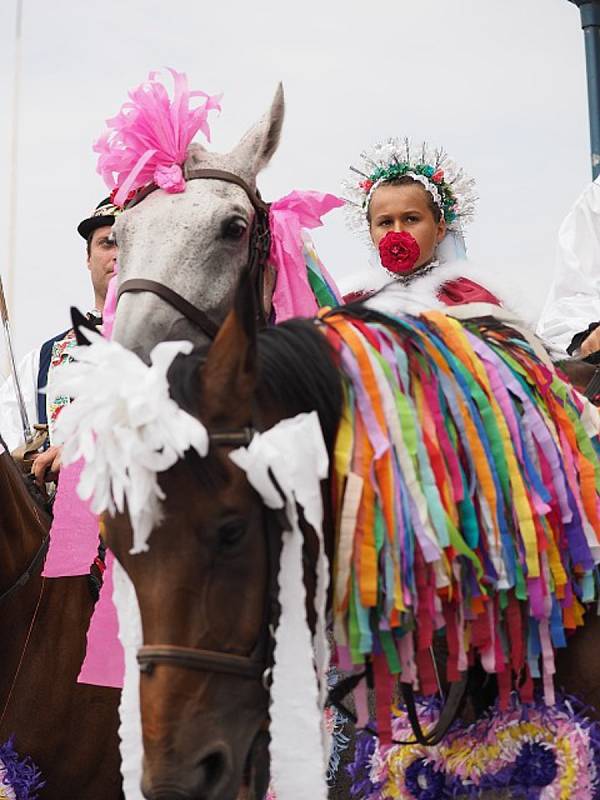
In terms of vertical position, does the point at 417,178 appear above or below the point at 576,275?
above

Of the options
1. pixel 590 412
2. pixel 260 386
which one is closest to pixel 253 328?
pixel 260 386

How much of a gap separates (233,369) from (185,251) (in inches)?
56.0

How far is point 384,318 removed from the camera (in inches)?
122

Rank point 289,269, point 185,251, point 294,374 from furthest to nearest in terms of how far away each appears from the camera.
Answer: point 289,269 → point 185,251 → point 294,374

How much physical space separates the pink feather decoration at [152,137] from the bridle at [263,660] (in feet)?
5.72

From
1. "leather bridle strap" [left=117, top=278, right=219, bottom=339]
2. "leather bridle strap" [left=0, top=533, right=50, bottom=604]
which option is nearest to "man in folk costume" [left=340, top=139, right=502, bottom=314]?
"leather bridle strap" [left=117, top=278, right=219, bottom=339]

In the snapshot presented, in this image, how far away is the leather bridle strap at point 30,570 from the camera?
460cm

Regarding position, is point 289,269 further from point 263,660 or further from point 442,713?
point 263,660

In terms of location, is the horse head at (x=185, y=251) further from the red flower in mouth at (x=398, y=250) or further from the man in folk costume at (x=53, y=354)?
the man in folk costume at (x=53, y=354)

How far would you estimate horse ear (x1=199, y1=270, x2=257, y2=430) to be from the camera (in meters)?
2.67

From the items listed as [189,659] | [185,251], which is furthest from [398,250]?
[189,659]

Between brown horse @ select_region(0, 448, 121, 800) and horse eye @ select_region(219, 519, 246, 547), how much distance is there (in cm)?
208

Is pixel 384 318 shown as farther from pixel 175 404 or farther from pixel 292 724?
pixel 292 724

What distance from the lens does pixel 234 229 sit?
4.16 m
